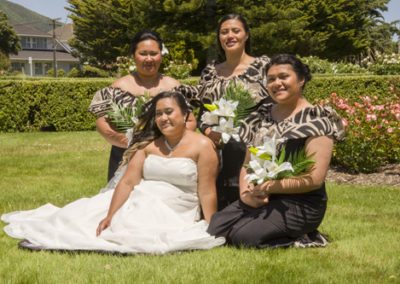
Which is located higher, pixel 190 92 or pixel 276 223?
pixel 190 92

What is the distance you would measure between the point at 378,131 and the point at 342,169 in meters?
0.80

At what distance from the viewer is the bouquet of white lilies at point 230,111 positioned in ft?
16.1

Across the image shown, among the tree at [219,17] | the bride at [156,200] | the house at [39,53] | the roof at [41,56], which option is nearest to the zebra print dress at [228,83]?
the bride at [156,200]

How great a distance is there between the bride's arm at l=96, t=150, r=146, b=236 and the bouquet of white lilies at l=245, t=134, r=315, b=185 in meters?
1.07

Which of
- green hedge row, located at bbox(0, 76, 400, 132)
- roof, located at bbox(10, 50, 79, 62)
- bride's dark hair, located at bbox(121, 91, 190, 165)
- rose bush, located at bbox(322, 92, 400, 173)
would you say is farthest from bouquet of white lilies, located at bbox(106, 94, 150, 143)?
roof, located at bbox(10, 50, 79, 62)

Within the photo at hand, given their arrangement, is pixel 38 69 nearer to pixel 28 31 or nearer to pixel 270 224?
pixel 28 31

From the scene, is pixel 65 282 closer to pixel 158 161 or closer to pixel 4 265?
pixel 4 265

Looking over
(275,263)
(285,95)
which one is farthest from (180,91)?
(275,263)

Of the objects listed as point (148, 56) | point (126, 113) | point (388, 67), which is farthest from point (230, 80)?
point (388, 67)

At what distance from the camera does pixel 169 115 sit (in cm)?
511

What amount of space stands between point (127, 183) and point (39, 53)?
9051 cm

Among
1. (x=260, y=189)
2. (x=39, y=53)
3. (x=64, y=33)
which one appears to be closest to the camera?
(x=260, y=189)

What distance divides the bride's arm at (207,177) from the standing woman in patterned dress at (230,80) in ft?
0.67

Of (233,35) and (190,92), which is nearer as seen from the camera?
(233,35)
